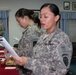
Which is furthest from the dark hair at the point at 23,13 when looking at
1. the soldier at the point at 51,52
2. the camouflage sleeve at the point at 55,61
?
the camouflage sleeve at the point at 55,61

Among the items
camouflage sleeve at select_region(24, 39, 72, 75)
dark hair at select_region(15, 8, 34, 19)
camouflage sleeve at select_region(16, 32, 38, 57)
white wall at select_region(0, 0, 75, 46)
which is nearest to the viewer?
camouflage sleeve at select_region(24, 39, 72, 75)

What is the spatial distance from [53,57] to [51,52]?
3 cm

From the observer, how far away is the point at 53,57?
3.81 feet

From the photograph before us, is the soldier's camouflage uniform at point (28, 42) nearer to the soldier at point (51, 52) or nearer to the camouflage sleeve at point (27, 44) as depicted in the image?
the camouflage sleeve at point (27, 44)

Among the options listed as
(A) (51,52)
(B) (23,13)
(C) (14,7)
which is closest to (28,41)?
(B) (23,13)

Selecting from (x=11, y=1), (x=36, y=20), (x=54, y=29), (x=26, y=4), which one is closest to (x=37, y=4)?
(x=26, y=4)

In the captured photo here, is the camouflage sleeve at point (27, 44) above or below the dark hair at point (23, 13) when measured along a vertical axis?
below

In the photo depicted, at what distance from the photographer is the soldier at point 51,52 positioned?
1164 millimetres

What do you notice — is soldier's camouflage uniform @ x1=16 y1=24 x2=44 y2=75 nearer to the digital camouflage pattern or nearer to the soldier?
the digital camouflage pattern

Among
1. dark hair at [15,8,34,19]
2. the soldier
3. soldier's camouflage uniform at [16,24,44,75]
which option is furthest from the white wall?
the soldier

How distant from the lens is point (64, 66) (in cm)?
116

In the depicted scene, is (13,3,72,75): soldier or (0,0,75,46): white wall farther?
(0,0,75,46): white wall

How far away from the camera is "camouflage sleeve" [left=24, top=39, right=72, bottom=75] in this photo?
1154 millimetres

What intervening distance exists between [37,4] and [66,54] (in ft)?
21.6
